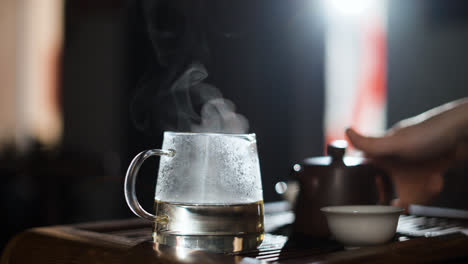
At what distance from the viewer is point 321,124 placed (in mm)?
3889

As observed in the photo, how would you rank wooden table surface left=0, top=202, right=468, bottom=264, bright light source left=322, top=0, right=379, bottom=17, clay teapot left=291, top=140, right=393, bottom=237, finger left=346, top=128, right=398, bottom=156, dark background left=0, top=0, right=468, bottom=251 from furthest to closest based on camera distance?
bright light source left=322, top=0, right=379, bottom=17, dark background left=0, top=0, right=468, bottom=251, finger left=346, top=128, right=398, bottom=156, clay teapot left=291, top=140, right=393, bottom=237, wooden table surface left=0, top=202, right=468, bottom=264

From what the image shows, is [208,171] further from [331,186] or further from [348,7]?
[348,7]

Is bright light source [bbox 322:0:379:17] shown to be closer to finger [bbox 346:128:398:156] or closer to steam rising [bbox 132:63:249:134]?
finger [bbox 346:128:398:156]

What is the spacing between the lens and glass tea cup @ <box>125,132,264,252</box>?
63 centimetres

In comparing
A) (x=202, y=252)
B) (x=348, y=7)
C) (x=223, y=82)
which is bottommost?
(x=202, y=252)

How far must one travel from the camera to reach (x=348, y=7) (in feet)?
14.4

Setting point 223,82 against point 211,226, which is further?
point 223,82

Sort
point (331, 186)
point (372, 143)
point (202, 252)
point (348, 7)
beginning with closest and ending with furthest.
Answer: point (202, 252) → point (331, 186) → point (372, 143) → point (348, 7)

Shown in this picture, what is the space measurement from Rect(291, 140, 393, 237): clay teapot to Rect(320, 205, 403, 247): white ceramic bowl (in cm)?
14

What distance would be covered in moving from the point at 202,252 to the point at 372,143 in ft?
1.72

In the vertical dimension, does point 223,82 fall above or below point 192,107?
above

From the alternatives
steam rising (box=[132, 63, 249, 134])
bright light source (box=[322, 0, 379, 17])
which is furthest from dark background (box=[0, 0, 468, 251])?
steam rising (box=[132, 63, 249, 134])

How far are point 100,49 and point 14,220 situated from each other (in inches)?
67.2

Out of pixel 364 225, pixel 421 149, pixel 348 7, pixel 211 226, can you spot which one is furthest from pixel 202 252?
pixel 348 7
